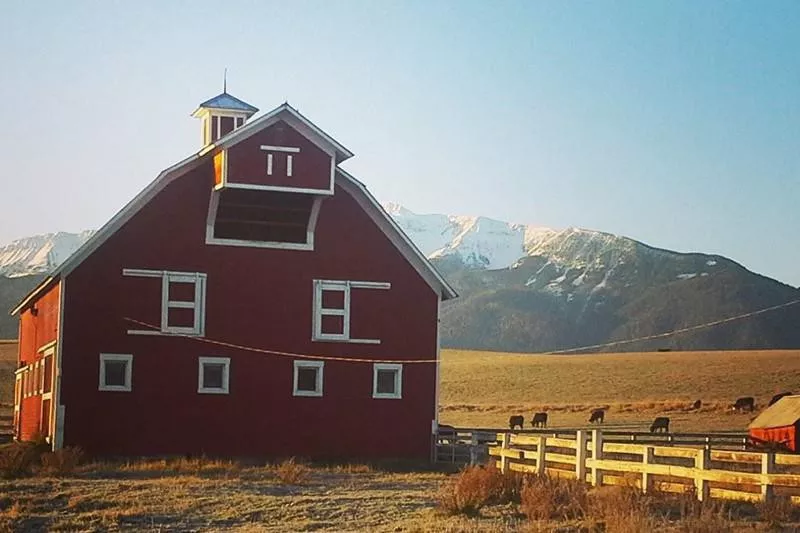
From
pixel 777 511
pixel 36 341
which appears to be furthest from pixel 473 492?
pixel 36 341

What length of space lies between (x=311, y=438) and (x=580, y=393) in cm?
4305

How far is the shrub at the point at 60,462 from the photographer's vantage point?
29.7 meters

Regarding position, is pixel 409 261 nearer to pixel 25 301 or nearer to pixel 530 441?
pixel 530 441

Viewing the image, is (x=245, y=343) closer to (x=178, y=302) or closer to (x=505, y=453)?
(x=178, y=302)

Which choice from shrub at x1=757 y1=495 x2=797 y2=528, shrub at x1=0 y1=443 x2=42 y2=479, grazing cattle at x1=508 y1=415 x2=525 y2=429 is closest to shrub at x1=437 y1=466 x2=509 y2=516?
shrub at x1=757 y1=495 x2=797 y2=528

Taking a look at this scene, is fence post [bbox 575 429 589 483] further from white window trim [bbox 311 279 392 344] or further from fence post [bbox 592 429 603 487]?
white window trim [bbox 311 279 392 344]

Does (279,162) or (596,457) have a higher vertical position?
(279,162)

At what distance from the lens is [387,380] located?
3778cm

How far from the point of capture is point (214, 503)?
23.0 m

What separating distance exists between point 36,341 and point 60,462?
12.7m

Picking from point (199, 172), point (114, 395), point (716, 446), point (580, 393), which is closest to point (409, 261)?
point (199, 172)

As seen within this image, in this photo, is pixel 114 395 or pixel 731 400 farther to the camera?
pixel 731 400

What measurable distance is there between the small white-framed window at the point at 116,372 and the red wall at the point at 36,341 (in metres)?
1.73

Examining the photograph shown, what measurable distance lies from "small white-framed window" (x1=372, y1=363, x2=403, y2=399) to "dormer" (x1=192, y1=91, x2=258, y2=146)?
33.6 feet
